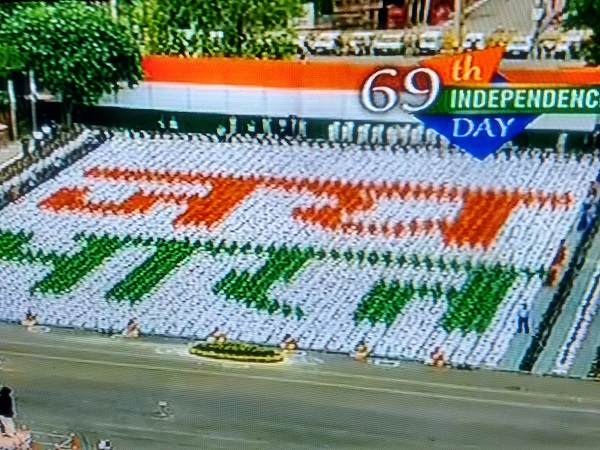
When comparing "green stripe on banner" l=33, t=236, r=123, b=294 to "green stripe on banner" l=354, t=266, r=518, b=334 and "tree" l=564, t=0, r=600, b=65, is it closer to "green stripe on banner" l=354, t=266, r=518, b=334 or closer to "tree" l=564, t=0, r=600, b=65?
"green stripe on banner" l=354, t=266, r=518, b=334

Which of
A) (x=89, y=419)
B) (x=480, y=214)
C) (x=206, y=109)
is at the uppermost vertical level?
(x=206, y=109)

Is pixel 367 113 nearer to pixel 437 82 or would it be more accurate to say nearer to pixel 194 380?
pixel 437 82

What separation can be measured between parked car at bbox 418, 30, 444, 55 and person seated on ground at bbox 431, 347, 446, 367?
2.69 feet

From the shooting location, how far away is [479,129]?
381cm

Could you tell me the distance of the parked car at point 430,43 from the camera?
379cm

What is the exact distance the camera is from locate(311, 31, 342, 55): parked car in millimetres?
3871

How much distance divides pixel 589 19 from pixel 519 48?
0.65 ft

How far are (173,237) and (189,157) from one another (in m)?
0.24

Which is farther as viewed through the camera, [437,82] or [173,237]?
[173,237]

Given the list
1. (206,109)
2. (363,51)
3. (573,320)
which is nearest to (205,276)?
(206,109)

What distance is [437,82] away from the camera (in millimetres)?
3787

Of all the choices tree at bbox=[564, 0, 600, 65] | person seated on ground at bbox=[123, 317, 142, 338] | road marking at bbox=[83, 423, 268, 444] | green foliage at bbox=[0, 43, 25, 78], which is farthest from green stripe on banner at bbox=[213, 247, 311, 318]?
tree at bbox=[564, 0, 600, 65]

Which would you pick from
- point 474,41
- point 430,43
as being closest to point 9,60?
point 430,43
